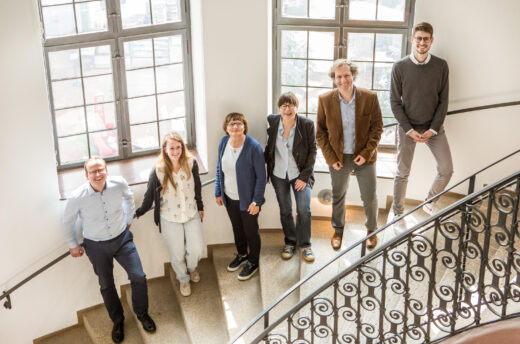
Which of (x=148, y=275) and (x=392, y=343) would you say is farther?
(x=148, y=275)

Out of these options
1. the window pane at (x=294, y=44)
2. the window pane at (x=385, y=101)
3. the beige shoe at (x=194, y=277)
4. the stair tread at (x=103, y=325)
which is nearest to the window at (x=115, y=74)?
the window pane at (x=294, y=44)

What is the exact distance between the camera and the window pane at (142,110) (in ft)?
21.0

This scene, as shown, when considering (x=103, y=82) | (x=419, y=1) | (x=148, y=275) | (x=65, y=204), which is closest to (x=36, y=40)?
(x=103, y=82)

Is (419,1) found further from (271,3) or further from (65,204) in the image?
(65,204)

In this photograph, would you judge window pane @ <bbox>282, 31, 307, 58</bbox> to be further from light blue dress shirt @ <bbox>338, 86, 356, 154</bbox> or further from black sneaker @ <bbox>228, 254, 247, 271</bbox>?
black sneaker @ <bbox>228, 254, 247, 271</bbox>

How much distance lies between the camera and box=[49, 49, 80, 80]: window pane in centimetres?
595

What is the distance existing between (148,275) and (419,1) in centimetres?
382

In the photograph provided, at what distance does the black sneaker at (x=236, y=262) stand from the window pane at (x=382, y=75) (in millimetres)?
2242

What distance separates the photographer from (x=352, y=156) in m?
5.50

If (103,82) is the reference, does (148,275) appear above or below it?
below

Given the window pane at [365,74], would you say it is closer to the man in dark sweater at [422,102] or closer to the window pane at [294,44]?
the window pane at [294,44]

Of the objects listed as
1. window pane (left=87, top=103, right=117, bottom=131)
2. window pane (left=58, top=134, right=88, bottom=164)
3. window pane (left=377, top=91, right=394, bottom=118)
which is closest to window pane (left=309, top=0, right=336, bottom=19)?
window pane (left=377, top=91, right=394, bottom=118)

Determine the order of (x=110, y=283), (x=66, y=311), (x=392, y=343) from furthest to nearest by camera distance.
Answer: (x=66, y=311) → (x=110, y=283) → (x=392, y=343)

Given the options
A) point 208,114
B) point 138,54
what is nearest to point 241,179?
point 208,114
